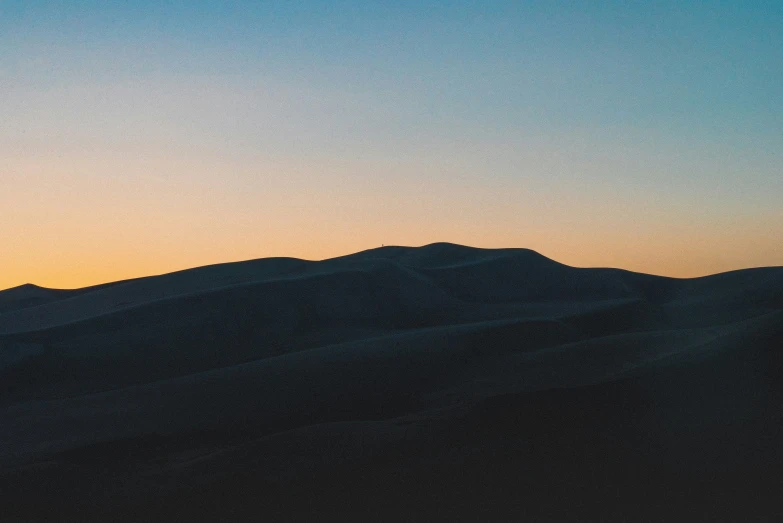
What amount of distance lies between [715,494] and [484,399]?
172 inches

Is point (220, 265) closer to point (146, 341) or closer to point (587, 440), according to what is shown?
point (146, 341)

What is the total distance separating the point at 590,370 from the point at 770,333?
9.04 feet

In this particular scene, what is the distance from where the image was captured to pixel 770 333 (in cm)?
1427

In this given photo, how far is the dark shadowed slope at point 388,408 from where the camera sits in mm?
9672

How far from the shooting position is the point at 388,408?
15211mm

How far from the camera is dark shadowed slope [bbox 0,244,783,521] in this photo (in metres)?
9.67

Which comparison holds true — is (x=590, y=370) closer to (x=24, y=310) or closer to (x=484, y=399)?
(x=484, y=399)

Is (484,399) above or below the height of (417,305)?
below

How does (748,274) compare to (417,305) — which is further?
(748,274)

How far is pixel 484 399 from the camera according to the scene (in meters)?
12.9

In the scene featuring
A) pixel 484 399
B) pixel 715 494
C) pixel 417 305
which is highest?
pixel 417 305

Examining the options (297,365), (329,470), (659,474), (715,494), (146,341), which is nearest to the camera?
(715,494)

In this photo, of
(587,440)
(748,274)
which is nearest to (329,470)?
(587,440)

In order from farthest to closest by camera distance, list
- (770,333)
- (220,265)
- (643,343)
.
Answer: (220,265) < (643,343) < (770,333)
